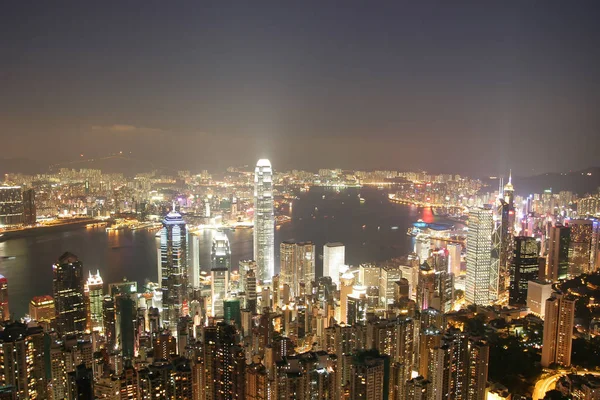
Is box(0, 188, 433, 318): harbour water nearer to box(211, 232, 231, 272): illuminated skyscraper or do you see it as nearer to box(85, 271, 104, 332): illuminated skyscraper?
box(211, 232, 231, 272): illuminated skyscraper

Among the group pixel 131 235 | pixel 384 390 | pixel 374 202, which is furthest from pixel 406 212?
pixel 384 390

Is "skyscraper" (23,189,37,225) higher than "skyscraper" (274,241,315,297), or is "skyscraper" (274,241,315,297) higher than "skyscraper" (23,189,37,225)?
"skyscraper" (23,189,37,225)

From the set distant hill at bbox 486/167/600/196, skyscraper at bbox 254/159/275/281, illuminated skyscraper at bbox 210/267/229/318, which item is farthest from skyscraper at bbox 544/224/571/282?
illuminated skyscraper at bbox 210/267/229/318

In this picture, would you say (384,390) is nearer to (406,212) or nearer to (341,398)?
(341,398)

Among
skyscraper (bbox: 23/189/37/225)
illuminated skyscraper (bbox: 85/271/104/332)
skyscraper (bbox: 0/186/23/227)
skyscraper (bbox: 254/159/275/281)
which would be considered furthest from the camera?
skyscraper (bbox: 254/159/275/281)

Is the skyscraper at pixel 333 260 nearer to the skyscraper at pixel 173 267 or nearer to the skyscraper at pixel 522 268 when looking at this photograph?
the skyscraper at pixel 173 267

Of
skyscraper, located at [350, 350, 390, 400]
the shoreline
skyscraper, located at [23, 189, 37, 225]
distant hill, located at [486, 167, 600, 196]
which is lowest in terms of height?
skyscraper, located at [350, 350, 390, 400]
